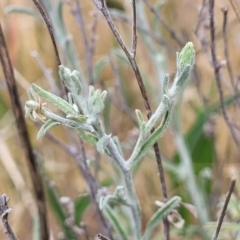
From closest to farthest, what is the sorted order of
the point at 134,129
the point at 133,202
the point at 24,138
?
the point at 133,202 < the point at 24,138 < the point at 134,129

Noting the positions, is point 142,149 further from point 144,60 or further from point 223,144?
point 144,60

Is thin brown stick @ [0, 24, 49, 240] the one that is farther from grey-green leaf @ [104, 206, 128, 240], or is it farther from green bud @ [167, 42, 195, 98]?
green bud @ [167, 42, 195, 98]

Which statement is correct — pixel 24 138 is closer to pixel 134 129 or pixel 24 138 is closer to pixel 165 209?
pixel 165 209

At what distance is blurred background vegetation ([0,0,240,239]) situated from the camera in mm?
1090

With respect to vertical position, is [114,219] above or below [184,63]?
below

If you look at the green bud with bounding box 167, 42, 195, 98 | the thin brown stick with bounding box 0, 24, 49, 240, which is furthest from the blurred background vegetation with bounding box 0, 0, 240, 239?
the green bud with bounding box 167, 42, 195, 98

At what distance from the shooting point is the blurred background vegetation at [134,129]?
3.58 feet

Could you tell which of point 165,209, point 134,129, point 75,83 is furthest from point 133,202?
point 134,129

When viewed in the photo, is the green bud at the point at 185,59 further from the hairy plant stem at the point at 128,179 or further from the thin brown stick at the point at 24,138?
the thin brown stick at the point at 24,138

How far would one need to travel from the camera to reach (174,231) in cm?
108

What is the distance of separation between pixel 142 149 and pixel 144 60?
1.30m

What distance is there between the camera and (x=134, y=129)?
1272 mm

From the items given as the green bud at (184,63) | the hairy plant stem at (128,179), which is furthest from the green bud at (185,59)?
the hairy plant stem at (128,179)

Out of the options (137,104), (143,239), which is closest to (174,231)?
(143,239)
